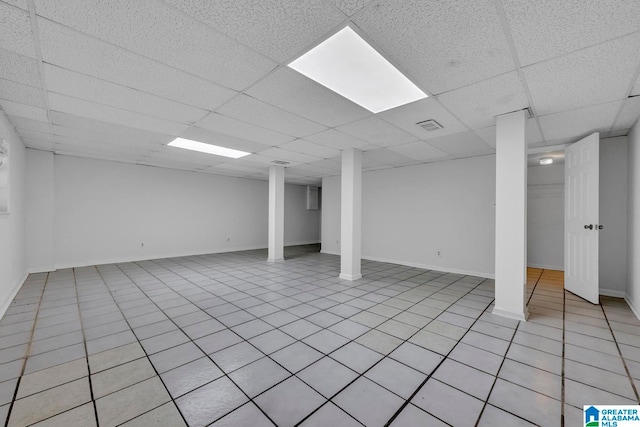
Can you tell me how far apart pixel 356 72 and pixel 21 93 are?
11.9 ft

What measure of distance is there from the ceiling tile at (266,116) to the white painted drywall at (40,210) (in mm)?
5107

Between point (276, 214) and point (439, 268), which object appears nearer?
point (439, 268)

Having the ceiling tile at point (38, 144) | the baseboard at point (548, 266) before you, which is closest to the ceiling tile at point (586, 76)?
the baseboard at point (548, 266)

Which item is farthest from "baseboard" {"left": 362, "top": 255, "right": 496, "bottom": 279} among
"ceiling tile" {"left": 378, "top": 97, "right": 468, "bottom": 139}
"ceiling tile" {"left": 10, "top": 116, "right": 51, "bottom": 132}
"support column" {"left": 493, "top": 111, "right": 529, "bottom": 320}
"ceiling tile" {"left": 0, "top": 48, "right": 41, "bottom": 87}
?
"ceiling tile" {"left": 10, "top": 116, "right": 51, "bottom": 132}

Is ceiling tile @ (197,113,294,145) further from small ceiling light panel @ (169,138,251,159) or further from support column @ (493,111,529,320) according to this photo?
support column @ (493,111,529,320)

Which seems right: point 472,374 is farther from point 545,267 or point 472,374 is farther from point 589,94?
point 545,267

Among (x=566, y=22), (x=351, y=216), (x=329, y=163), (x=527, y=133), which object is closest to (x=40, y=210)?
(x=329, y=163)

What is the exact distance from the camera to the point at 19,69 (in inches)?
91.0

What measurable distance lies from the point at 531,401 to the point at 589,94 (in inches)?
120

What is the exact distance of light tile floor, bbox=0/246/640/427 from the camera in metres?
1.67

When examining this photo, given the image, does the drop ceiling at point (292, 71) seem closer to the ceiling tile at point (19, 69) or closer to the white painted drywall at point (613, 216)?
the ceiling tile at point (19, 69)

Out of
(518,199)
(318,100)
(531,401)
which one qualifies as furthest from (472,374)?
(318,100)

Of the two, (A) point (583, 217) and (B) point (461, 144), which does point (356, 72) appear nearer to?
(B) point (461, 144)

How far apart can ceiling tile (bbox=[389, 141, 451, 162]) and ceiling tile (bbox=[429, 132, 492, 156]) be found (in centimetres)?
16
